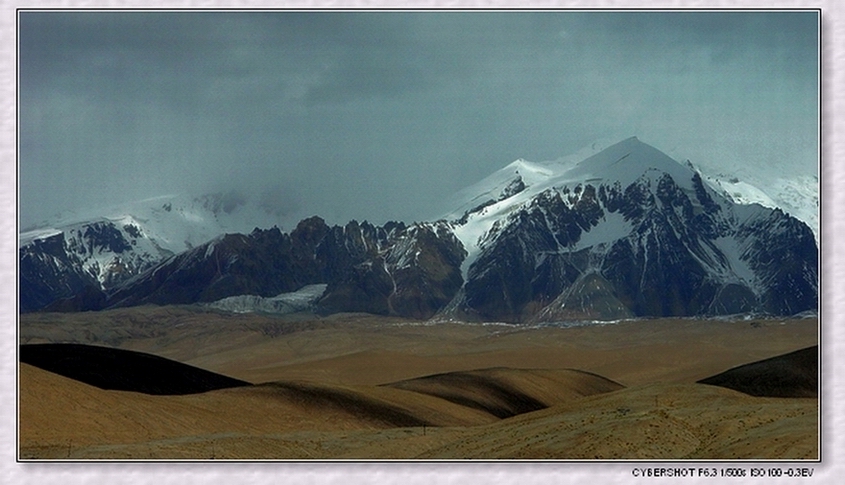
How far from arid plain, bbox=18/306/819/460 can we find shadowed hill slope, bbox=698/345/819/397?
7.28ft

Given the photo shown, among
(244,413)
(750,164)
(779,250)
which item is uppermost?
(750,164)

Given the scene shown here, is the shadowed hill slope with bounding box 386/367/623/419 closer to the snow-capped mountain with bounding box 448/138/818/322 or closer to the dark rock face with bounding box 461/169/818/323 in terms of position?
the snow-capped mountain with bounding box 448/138/818/322

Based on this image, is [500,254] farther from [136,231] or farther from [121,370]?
[121,370]

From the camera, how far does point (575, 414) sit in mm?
42719

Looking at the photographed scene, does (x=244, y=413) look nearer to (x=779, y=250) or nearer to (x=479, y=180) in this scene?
(x=479, y=180)

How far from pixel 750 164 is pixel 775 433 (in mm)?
28757

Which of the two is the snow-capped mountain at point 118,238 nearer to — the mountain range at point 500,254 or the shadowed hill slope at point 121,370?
the mountain range at point 500,254

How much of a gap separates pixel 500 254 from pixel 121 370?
4995 centimetres

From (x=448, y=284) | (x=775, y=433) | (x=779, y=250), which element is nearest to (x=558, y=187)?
(x=448, y=284)

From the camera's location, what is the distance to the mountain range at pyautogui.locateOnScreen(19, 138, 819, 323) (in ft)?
238

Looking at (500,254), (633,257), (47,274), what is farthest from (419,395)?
(633,257)

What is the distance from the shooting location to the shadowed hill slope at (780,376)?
2012 inches

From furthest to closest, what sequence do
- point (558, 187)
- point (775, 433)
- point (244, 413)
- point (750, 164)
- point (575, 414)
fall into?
point (558, 187)
point (750, 164)
point (244, 413)
point (575, 414)
point (775, 433)

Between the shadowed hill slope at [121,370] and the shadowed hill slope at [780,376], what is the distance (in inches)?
980
